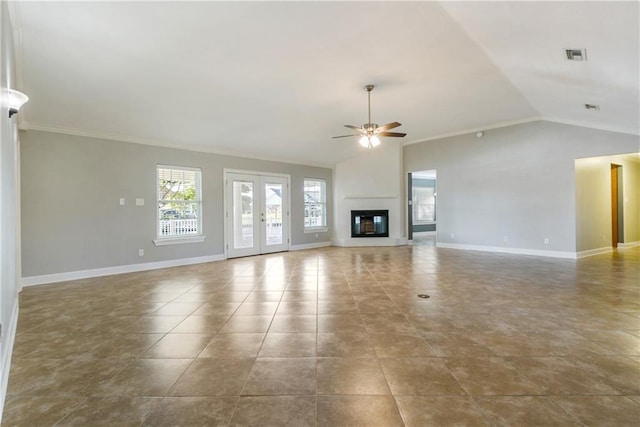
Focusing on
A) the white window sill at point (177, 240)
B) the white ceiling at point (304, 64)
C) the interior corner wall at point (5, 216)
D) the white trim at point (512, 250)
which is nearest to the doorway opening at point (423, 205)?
the white trim at point (512, 250)

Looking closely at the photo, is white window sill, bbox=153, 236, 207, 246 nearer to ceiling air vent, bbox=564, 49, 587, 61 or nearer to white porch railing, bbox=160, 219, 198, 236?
white porch railing, bbox=160, 219, 198, 236

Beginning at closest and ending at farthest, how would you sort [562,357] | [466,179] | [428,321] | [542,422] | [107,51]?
[542,422] < [562,357] < [428,321] < [107,51] < [466,179]

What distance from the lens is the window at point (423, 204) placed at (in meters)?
11.9

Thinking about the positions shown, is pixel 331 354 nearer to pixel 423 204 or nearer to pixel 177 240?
pixel 177 240

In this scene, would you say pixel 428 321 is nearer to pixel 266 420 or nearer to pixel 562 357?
pixel 562 357

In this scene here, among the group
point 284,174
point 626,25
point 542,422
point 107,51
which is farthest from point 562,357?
point 284,174

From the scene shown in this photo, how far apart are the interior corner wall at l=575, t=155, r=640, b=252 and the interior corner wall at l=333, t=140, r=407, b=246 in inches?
163

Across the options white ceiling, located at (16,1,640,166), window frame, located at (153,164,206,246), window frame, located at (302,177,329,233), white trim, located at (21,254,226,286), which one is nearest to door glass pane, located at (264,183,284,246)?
window frame, located at (302,177,329,233)

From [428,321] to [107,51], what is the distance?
4629 millimetres

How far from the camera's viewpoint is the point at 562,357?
2250mm

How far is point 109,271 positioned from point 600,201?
425 inches

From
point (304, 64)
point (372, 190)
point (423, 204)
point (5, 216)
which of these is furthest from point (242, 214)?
point (423, 204)

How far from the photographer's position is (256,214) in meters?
7.61

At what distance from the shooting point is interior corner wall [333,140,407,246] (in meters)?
8.94
